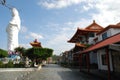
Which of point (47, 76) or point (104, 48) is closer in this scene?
point (104, 48)

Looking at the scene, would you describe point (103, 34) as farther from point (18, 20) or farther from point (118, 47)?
point (18, 20)

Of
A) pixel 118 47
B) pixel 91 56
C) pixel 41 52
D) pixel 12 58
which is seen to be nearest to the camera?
pixel 118 47

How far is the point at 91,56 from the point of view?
36188 mm

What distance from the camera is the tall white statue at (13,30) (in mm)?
51406

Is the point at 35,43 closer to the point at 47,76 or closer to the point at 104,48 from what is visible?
the point at 47,76

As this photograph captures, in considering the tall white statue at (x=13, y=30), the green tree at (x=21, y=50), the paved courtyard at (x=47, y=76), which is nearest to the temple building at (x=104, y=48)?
the paved courtyard at (x=47, y=76)

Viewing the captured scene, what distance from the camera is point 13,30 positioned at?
52.9 metres

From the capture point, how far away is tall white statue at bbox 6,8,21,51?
169 ft

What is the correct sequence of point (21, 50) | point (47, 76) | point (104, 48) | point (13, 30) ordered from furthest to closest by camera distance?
point (13, 30)
point (21, 50)
point (47, 76)
point (104, 48)

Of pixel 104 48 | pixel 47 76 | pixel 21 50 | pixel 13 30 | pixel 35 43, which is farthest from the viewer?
pixel 13 30

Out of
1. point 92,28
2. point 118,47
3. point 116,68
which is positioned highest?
point 92,28

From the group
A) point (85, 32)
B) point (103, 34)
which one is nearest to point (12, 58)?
point (85, 32)

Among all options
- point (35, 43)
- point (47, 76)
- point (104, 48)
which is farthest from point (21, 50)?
point (104, 48)

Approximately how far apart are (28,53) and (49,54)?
13.1 feet
